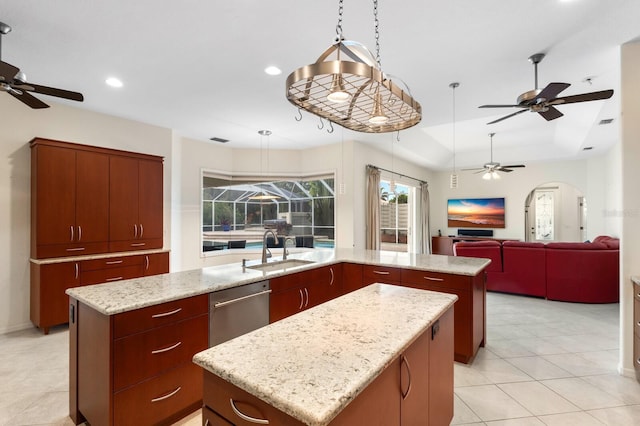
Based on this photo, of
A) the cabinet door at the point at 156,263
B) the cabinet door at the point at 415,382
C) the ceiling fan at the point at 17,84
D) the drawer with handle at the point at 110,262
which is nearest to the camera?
the cabinet door at the point at 415,382

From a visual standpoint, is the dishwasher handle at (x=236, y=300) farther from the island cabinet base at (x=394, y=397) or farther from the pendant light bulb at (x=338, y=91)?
the pendant light bulb at (x=338, y=91)

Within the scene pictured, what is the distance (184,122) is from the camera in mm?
4637

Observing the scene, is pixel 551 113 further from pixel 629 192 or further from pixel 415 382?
pixel 415 382

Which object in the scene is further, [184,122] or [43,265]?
[184,122]

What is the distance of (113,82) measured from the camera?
327 cm

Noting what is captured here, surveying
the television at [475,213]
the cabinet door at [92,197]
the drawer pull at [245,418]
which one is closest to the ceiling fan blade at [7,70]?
the cabinet door at [92,197]

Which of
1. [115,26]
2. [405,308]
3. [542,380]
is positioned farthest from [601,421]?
[115,26]

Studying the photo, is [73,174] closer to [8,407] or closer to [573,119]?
[8,407]

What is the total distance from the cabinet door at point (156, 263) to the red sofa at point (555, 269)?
479 cm

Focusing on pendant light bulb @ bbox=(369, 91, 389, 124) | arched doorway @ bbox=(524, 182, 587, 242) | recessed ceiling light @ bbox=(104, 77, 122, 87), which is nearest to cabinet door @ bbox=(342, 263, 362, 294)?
pendant light bulb @ bbox=(369, 91, 389, 124)

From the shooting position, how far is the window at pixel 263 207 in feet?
19.9

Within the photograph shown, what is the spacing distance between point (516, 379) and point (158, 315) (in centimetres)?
281

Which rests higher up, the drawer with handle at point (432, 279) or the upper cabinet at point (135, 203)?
the upper cabinet at point (135, 203)

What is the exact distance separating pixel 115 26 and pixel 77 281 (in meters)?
2.80
